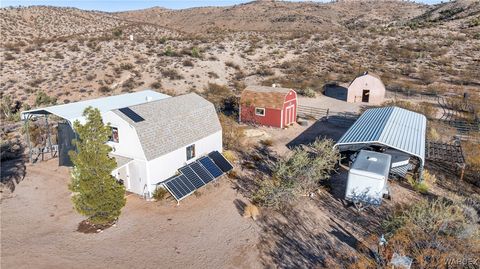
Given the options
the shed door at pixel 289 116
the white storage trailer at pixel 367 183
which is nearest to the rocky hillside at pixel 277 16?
the shed door at pixel 289 116

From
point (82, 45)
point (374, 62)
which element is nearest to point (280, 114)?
point (374, 62)

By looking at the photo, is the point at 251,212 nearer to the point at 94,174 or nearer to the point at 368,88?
the point at 94,174

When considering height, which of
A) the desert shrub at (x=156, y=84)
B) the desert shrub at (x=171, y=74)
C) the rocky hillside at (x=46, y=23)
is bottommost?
the desert shrub at (x=156, y=84)

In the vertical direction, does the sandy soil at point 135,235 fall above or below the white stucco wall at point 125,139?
below

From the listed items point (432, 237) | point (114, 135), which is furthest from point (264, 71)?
point (432, 237)

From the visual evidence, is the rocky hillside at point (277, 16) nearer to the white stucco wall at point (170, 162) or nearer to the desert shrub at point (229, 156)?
the desert shrub at point (229, 156)

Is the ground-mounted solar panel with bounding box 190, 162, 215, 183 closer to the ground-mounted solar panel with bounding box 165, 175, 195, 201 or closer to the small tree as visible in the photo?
the ground-mounted solar panel with bounding box 165, 175, 195, 201
